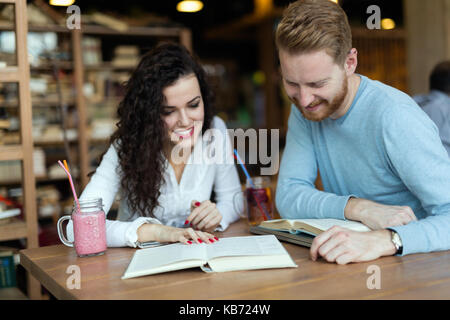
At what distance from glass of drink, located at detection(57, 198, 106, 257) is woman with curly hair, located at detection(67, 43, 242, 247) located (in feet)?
1.07

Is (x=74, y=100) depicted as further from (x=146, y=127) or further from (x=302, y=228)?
(x=302, y=228)

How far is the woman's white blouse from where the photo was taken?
1.72 meters

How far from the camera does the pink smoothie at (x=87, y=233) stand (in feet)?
4.23

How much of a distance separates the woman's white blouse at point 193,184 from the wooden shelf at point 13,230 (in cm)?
37

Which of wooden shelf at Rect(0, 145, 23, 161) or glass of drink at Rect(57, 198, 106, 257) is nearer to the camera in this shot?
glass of drink at Rect(57, 198, 106, 257)

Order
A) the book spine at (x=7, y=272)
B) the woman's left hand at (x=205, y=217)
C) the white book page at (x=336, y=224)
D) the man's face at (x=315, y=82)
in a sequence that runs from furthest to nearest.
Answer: the book spine at (x=7, y=272), the woman's left hand at (x=205, y=217), the man's face at (x=315, y=82), the white book page at (x=336, y=224)

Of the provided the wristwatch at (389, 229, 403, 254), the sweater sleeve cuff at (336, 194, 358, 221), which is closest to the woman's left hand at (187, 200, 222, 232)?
the sweater sleeve cuff at (336, 194, 358, 221)

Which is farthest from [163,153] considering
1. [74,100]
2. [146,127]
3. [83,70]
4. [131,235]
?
[83,70]

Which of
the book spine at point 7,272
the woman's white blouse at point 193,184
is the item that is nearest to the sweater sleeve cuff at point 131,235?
the woman's white blouse at point 193,184

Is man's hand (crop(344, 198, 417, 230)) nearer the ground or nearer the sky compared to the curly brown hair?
nearer the ground

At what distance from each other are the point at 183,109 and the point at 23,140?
0.65 metres

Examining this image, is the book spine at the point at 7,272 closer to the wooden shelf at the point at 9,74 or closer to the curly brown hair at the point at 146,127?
the curly brown hair at the point at 146,127

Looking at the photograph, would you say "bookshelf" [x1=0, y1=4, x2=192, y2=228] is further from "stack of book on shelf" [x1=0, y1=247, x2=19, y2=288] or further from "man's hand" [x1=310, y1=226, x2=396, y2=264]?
"man's hand" [x1=310, y1=226, x2=396, y2=264]
